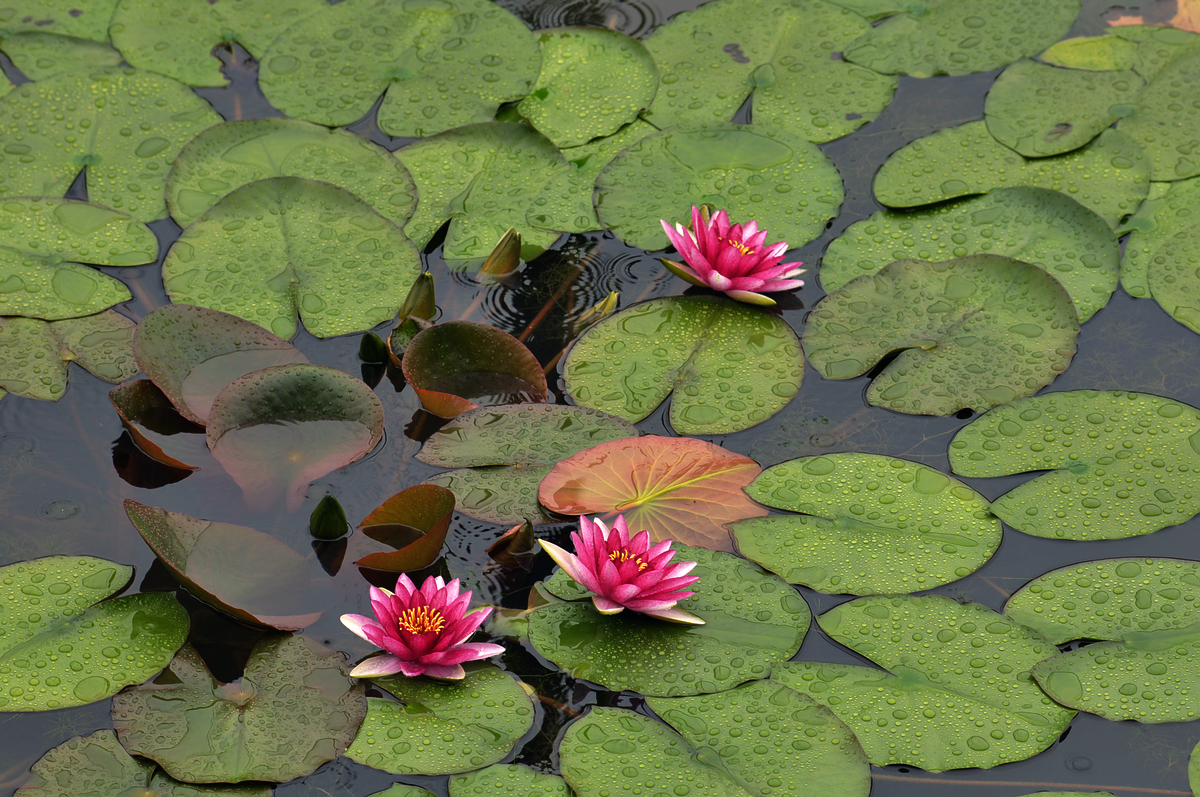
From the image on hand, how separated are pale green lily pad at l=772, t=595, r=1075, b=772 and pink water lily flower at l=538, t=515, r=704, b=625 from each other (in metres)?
0.34

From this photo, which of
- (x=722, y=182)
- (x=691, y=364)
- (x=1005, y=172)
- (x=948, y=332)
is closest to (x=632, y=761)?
(x=691, y=364)

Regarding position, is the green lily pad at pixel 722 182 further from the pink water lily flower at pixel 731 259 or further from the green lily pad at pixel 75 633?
the green lily pad at pixel 75 633

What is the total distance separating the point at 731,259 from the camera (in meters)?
3.51

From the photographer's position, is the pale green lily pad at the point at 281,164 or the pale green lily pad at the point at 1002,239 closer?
the pale green lily pad at the point at 1002,239

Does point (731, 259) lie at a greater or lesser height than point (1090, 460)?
greater

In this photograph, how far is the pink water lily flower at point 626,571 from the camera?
2660 millimetres

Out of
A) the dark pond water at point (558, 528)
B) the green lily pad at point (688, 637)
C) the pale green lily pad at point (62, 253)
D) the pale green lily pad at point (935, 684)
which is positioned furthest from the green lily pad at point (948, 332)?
the pale green lily pad at point (62, 253)

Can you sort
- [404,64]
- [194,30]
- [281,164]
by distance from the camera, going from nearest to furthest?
[281,164] < [404,64] < [194,30]

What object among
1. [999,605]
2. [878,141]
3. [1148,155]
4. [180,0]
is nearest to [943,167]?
[878,141]

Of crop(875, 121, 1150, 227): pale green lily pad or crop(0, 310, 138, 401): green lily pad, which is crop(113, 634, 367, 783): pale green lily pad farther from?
crop(875, 121, 1150, 227): pale green lily pad

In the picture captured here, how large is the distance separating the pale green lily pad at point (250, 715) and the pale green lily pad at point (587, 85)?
2.32 metres

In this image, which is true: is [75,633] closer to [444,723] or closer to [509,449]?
[444,723]

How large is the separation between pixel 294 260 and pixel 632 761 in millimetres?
2089

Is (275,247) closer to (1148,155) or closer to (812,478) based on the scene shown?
(812,478)
